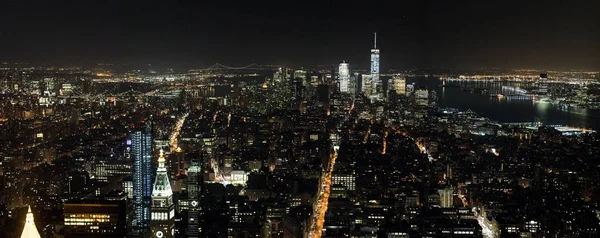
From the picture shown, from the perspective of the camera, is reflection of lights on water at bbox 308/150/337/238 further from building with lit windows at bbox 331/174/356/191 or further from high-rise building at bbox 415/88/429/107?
high-rise building at bbox 415/88/429/107

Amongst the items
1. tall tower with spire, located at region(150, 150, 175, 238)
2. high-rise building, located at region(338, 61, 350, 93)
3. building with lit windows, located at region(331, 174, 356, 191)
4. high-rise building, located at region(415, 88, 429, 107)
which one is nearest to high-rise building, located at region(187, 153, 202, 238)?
tall tower with spire, located at region(150, 150, 175, 238)

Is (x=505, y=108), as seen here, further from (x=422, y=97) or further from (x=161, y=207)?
(x=161, y=207)

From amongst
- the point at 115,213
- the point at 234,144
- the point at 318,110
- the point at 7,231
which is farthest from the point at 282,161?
the point at 318,110

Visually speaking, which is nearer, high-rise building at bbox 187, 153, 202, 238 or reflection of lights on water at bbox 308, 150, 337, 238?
high-rise building at bbox 187, 153, 202, 238

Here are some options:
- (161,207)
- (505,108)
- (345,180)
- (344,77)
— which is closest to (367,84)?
(344,77)

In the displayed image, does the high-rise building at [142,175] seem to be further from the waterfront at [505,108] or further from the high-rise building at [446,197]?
the waterfront at [505,108]
